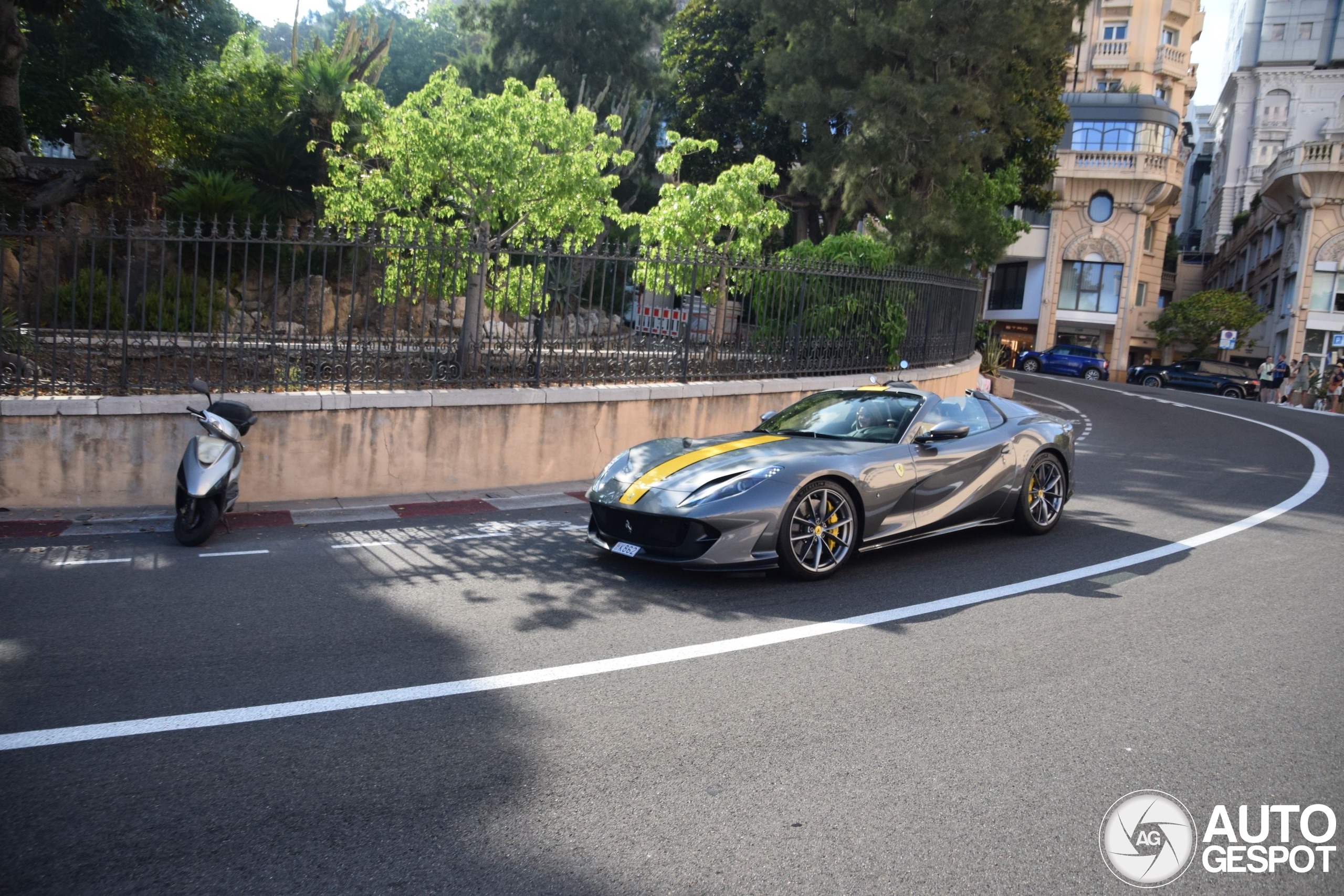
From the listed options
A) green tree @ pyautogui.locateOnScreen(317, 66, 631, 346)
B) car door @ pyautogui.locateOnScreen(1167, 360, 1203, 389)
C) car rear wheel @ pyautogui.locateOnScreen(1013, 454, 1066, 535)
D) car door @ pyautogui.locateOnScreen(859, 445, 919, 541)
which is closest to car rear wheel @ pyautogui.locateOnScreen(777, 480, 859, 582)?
car door @ pyautogui.locateOnScreen(859, 445, 919, 541)

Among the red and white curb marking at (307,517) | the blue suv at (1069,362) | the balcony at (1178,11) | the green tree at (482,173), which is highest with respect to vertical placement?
the balcony at (1178,11)

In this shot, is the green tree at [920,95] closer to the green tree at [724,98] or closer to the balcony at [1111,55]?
the green tree at [724,98]

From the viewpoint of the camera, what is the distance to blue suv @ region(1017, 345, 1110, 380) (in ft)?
142

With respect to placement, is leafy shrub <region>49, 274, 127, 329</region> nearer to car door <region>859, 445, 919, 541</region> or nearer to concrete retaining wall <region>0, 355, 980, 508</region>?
concrete retaining wall <region>0, 355, 980, 508</region>

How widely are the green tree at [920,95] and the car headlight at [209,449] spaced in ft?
54.3

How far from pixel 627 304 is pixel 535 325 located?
3.88ft

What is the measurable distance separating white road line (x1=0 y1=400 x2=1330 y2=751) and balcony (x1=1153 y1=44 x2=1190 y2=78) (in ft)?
170

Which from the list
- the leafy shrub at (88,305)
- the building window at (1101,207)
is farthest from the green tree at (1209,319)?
the leafy shrub at (88,305)

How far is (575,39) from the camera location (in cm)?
3650

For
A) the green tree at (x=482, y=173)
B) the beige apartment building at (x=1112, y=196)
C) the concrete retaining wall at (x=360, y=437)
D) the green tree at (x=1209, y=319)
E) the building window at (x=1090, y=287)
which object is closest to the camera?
the concrete retaining wall at (x=360, y=437)

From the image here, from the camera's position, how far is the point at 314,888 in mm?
2824

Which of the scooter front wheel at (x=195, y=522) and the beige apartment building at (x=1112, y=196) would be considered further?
the beige apartment building at (x=1112, y=196)

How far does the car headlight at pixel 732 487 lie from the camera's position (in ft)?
20.3

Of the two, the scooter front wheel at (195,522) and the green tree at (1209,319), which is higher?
the green tree at (1209,319)
